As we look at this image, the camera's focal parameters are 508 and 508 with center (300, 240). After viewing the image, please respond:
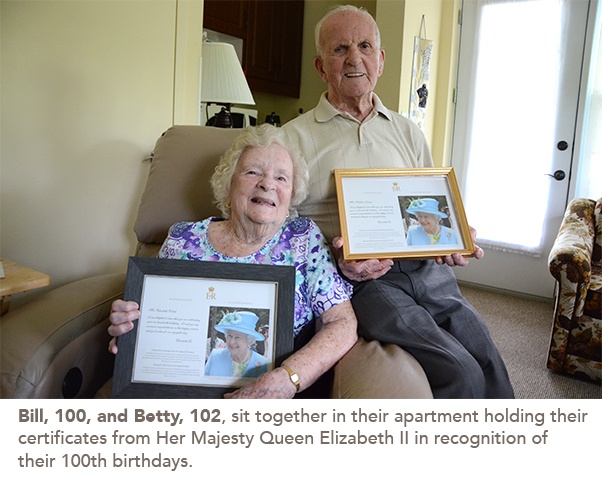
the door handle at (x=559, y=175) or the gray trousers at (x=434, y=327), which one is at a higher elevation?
the door handle at (x=559, y=175)

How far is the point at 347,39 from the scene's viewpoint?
1.49 meters

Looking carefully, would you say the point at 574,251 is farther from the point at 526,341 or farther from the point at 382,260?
the point at 382,260

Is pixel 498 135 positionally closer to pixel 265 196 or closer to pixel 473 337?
pixel 473 337

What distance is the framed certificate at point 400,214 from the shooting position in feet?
4.13

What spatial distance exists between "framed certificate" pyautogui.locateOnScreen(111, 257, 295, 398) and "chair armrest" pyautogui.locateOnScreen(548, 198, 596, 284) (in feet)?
5.30

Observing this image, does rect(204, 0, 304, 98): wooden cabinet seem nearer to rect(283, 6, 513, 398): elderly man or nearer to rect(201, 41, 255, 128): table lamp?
rect(201, 41, 255, 128): table lamp

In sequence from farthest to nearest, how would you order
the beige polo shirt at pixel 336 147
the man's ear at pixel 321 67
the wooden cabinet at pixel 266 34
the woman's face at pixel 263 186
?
the wooden cabinet at pixel 266 34
the man's ear at pixel 321 67
the beige polo shirt at pixel 336 147
the woman's face at pixel 263 186

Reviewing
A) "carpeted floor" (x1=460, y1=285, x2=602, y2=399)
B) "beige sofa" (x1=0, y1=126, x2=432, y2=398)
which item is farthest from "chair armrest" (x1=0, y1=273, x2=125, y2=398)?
"carpeted floor" (x1=460, y1=285, x2=602, y2=399)

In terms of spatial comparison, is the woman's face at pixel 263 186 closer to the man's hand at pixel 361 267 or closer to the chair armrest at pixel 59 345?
the man's hand at pixel 361 267

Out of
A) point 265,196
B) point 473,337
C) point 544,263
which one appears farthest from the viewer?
point 544,263

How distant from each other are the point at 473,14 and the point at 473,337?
9.61 ft

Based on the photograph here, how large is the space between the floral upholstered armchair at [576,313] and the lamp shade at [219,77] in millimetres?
→ 1602

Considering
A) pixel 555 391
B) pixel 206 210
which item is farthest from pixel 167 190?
pixel 555 391

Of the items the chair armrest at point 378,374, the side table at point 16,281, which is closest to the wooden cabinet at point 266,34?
the side table at point 16,281
